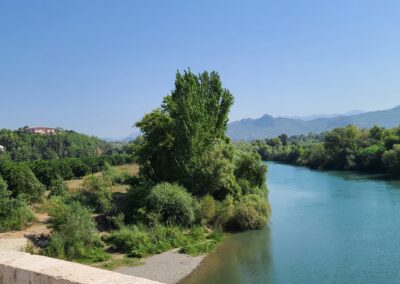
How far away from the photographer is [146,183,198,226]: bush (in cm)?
2822

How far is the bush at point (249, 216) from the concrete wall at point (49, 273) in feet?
87.9

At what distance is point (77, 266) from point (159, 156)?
30.5 metres

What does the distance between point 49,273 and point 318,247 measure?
24096 mm

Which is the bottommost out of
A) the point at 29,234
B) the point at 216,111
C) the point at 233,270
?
the point at 233,270

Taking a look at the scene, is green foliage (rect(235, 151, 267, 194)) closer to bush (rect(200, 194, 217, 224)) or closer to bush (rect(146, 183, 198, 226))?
bush (rect(200, 194, 217, 224))

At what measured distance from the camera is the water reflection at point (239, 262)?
21.0 m

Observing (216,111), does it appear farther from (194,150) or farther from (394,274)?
(394,274)

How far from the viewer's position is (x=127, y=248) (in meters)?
24.1

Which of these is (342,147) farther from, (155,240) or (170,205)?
(155,240)

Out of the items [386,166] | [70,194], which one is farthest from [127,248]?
[386,166]

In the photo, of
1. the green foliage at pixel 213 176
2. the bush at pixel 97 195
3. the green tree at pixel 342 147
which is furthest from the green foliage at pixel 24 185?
the green tree at pixel 342 147

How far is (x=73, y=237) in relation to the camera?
22.7 m

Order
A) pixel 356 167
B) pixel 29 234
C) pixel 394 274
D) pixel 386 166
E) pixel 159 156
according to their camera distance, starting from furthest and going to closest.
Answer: pixel 356 167, pixel 386 166, pixel 159 156, pixel 29 234, pixel 394 274

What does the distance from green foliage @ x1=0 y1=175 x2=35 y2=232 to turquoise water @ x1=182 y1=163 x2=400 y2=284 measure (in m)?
11.6
